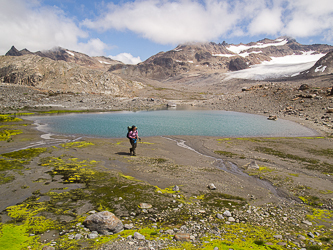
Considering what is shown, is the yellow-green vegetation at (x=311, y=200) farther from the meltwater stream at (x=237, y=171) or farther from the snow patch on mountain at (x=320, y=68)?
the snow patch on mountain at (x=320, y=68)

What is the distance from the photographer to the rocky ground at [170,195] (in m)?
7.90

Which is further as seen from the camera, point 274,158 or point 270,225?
point 274,158

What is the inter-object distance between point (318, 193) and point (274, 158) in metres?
8.23

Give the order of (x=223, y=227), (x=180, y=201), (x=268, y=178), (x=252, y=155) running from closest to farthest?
1. (x=223, y=227)
2. (x=180, y=201)
3. (x=268, y=178)
4. (x=252, y=155)

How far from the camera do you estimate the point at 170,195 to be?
11.9 meters

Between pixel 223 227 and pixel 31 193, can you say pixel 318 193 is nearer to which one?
pixel 223 227

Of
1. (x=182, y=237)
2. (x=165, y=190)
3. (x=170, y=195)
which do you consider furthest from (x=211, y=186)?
(x=182, y=237)

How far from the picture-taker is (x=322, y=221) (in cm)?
948

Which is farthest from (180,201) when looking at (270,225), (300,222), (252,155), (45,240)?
(252,155)

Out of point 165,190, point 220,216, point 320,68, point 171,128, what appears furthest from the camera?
point 320,68

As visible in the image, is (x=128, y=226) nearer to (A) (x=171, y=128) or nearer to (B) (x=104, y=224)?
(B) (x=104, y=224)

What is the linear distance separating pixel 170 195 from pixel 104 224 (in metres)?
4.64

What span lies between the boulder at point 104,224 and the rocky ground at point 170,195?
204 mm

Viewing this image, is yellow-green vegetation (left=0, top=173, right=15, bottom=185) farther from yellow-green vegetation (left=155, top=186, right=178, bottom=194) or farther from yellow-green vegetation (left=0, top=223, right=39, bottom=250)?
yellow-green vegetation (left=155, top=186, right=178, bottom=194)
